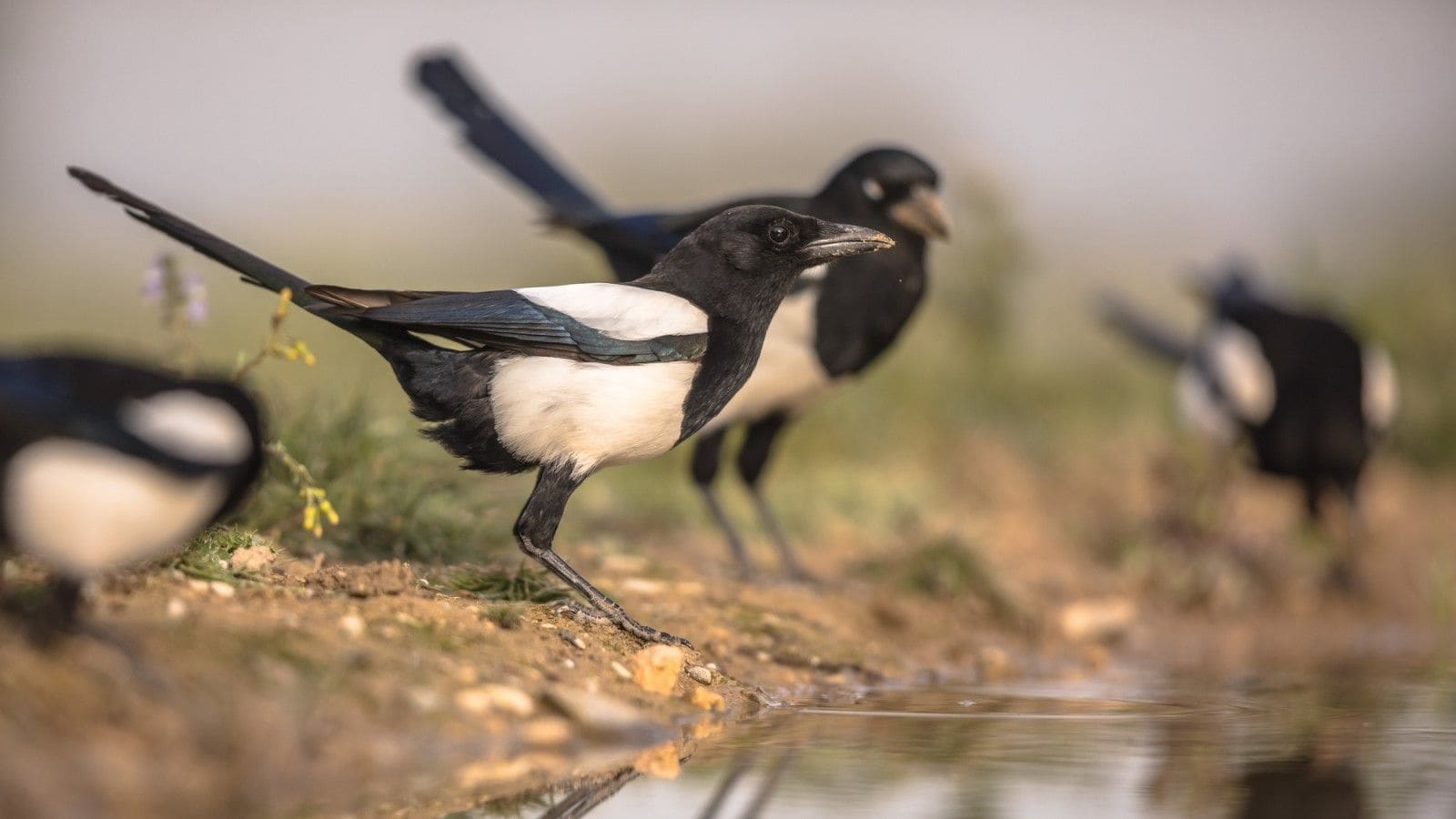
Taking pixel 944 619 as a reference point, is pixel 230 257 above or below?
above

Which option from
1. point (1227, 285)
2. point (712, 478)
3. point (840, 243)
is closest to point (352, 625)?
point (840, 243)

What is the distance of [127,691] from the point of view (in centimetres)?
339

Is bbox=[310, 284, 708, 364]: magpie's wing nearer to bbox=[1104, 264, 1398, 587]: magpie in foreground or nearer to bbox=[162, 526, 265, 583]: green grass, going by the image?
bbox=[162, 526, 265, 583]: green grass

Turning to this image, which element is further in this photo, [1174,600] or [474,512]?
[1174,600]

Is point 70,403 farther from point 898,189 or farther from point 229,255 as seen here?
point 898,189

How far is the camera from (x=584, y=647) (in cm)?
451

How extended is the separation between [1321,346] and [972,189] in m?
2.36

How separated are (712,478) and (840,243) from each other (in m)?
2.12

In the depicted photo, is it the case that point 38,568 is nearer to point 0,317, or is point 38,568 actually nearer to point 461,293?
point 461,293

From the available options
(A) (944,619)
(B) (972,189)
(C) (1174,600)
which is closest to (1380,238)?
(B) (972,189)

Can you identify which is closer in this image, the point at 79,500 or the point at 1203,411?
the point at 79,500

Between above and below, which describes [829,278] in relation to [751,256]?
below

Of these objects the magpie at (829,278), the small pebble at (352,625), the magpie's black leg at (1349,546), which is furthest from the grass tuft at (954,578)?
the small pebble at (352,625)

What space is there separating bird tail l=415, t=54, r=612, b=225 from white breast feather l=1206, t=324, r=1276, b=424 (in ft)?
11.3
